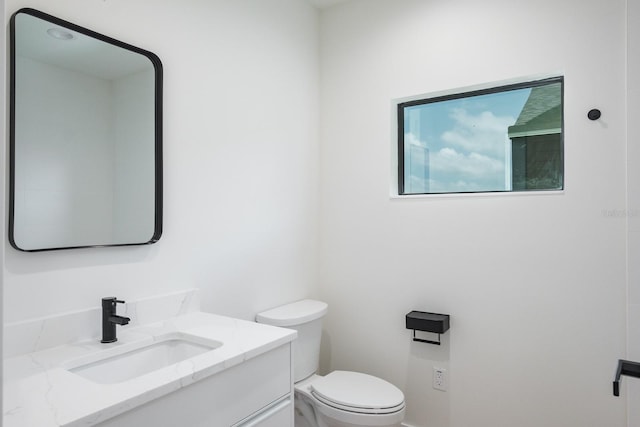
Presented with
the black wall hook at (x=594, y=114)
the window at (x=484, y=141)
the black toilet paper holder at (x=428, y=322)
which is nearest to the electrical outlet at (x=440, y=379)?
the black toilet paper holder at (x=428, y=322)

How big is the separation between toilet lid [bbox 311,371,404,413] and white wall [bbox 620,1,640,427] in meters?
0.99

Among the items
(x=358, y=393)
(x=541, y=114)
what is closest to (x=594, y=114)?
(x=541, y=114)

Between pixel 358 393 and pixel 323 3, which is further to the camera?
pixel 323 3

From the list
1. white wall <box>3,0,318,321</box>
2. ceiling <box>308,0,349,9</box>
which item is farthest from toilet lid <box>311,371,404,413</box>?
ceiling <box>308,0,349,9</box>

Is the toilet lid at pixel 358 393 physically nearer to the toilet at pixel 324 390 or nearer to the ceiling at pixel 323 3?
the toilet at pixel 324 390

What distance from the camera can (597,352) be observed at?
1.80 m

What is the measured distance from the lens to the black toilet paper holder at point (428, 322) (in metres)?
2.08

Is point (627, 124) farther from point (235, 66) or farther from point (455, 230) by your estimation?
point (235, 66)

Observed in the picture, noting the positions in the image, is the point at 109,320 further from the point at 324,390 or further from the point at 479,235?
the point at 479,235

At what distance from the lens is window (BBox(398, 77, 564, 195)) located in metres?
2.03

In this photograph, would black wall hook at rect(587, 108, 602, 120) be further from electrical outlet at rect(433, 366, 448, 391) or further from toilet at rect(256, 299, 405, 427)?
toilet at rect(256, 299, 405, 427)

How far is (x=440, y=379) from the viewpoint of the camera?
7.20 ft

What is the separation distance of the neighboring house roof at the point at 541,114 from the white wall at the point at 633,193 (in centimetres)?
32

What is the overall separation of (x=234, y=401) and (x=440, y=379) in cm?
135
